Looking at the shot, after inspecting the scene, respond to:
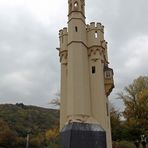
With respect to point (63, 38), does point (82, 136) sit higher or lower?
lower

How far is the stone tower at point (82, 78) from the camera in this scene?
19.6 m

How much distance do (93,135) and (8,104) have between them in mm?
Result: 85356

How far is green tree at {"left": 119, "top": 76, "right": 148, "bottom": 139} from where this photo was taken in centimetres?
3244

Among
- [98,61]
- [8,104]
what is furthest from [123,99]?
[8,104]

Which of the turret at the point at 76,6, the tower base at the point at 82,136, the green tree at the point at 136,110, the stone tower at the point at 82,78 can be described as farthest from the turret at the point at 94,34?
the green tree at the point at 136,110

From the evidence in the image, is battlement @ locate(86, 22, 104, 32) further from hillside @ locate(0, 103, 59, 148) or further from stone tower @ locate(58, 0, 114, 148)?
hillside @ locate(0, 103, 59, 148)

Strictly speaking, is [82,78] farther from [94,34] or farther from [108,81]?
[94,34]

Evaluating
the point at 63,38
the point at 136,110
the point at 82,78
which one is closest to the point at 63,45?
the point at 63,38

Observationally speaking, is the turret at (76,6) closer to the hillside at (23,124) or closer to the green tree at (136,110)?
the green tree at (136,110)

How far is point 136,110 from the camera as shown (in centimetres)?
3278

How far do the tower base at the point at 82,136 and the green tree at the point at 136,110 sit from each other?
45.6 feet

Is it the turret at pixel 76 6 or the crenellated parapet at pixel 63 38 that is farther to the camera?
the crenellated parapet at pixel 63 38

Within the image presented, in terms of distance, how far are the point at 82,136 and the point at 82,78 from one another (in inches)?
171

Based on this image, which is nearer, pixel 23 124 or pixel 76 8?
pixel 76 8
